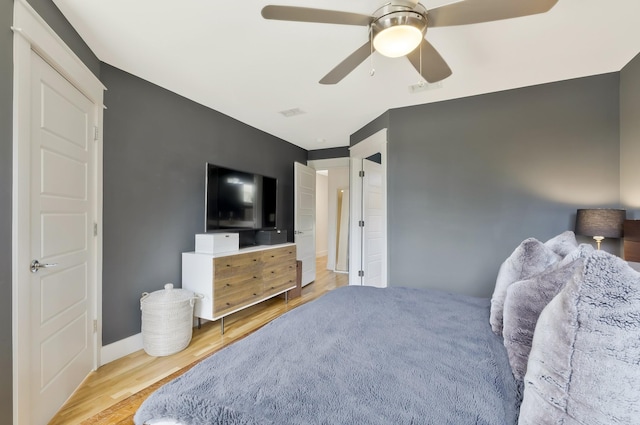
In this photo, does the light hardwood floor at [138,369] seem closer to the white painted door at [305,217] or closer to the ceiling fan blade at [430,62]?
the white painted door at [305,217]

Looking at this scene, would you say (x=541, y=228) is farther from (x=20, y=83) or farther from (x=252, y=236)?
(x=20, y=83)

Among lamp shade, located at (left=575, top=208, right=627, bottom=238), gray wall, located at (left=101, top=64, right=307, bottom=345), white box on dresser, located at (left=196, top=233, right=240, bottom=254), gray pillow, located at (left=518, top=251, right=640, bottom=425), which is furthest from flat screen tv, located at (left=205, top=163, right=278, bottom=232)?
lamp shade, located at (left=575, top=208, right=627, bottom=238)

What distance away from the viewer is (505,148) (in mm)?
2773

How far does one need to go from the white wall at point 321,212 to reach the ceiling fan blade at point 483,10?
624 cm

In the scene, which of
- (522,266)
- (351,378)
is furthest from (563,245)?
(351,378)

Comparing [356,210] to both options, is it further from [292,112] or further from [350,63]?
[350,63]

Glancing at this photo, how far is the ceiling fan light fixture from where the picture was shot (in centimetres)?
135

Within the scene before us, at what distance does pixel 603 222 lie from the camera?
2.12 m

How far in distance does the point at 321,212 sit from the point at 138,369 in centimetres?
587

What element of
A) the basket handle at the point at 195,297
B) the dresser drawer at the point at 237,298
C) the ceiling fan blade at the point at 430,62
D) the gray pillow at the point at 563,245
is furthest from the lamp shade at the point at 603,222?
the basket handle at the point at 195,297

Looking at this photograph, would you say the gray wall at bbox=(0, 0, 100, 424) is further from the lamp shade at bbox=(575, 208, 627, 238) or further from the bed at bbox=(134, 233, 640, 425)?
the lamp shade at bbox=(575, 208, 627, 238)

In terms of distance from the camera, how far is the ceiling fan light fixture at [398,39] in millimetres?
1347

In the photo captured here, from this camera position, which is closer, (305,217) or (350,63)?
(350,63)

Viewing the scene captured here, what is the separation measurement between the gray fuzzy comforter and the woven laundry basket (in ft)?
5.02
